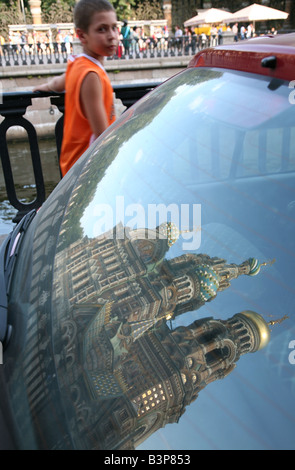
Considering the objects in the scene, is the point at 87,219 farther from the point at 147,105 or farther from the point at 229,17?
the point at 229,17

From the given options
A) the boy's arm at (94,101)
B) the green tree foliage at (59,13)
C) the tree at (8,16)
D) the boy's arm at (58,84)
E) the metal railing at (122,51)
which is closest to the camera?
the boy's arm at (94,101)

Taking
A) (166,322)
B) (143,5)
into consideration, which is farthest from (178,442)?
(143,5)

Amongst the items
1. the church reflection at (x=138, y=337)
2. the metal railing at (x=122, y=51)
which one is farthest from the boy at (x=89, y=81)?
the metal railing at (x=122, y=51)

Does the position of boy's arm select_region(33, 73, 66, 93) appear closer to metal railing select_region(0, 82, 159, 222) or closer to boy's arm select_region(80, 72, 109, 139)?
metal railing select_region(0, 82, 159, 222)

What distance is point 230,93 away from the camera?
1163 mm

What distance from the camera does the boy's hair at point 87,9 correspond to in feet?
7.92

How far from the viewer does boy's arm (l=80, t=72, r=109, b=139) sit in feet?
7.45

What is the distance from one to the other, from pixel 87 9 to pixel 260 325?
2.19 m

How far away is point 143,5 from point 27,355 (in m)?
42.4

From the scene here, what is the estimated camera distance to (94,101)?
2.28 metres

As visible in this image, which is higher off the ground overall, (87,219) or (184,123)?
(184,123)

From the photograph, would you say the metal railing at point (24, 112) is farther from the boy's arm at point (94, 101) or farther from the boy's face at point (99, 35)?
the boy's arm at point (94, 101)

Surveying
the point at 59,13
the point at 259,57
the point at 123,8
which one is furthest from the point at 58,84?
the point at 123,8

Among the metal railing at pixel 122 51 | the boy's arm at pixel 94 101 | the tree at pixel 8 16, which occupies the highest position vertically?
the tree at pixel 8 16
